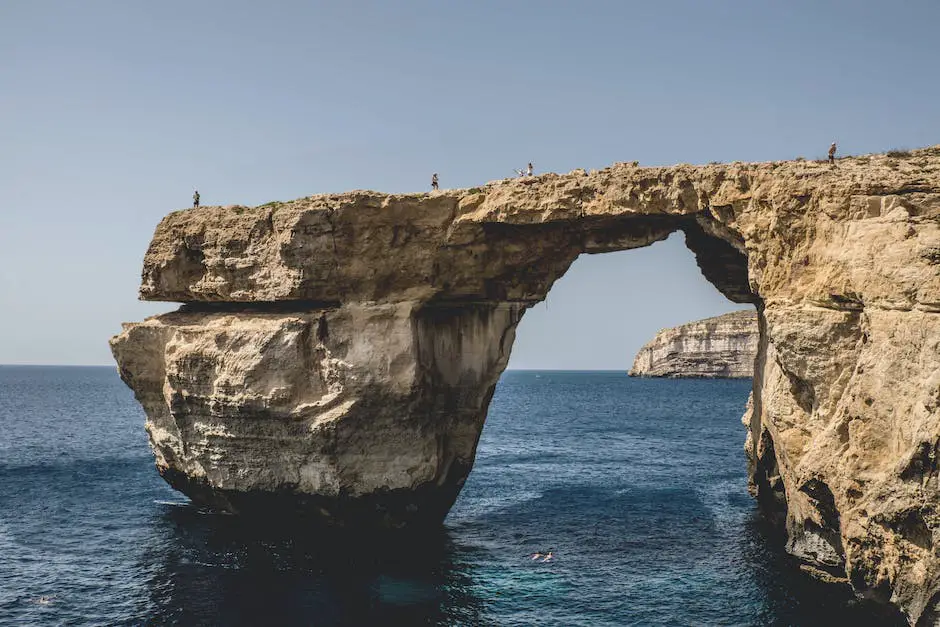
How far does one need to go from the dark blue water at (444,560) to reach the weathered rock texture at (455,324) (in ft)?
6.22

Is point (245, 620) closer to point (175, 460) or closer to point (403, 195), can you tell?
point (175, 460)

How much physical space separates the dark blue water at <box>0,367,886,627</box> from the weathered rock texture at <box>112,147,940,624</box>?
74.7 inches

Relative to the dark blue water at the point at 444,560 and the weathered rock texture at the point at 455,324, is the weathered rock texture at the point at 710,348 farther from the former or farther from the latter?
the weathered rock texture at the point at 455,324

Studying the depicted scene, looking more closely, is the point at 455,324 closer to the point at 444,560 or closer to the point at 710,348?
the point at 444,560

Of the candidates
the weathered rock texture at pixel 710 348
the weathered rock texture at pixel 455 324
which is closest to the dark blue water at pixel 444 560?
the weathered rock texture at pixel 455 324

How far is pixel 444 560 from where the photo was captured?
25312 millimetres

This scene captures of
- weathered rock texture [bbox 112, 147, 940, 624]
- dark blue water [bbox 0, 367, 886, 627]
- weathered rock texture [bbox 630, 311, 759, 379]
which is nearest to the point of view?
weathered rock texture [bbox 112, 147, 940, 624]

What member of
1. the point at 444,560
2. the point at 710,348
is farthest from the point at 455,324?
the point at 710,348

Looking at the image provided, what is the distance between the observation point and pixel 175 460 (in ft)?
98.4

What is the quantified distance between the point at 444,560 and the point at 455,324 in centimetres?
894

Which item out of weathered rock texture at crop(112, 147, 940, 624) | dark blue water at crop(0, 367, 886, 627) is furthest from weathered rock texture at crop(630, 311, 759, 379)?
weathered rock texture at crop(112, 147, 940, 624)

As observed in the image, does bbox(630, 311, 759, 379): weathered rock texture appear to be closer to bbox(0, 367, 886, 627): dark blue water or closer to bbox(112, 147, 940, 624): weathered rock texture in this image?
bbox(0, 367, 886, 627): dark blue water

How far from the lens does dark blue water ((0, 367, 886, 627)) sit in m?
21.0

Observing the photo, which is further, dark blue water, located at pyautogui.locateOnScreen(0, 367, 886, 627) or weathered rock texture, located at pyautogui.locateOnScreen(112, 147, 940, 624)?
dark blue water, located at pyautogui.locateOnScreen(0, 367, 886, 627)
